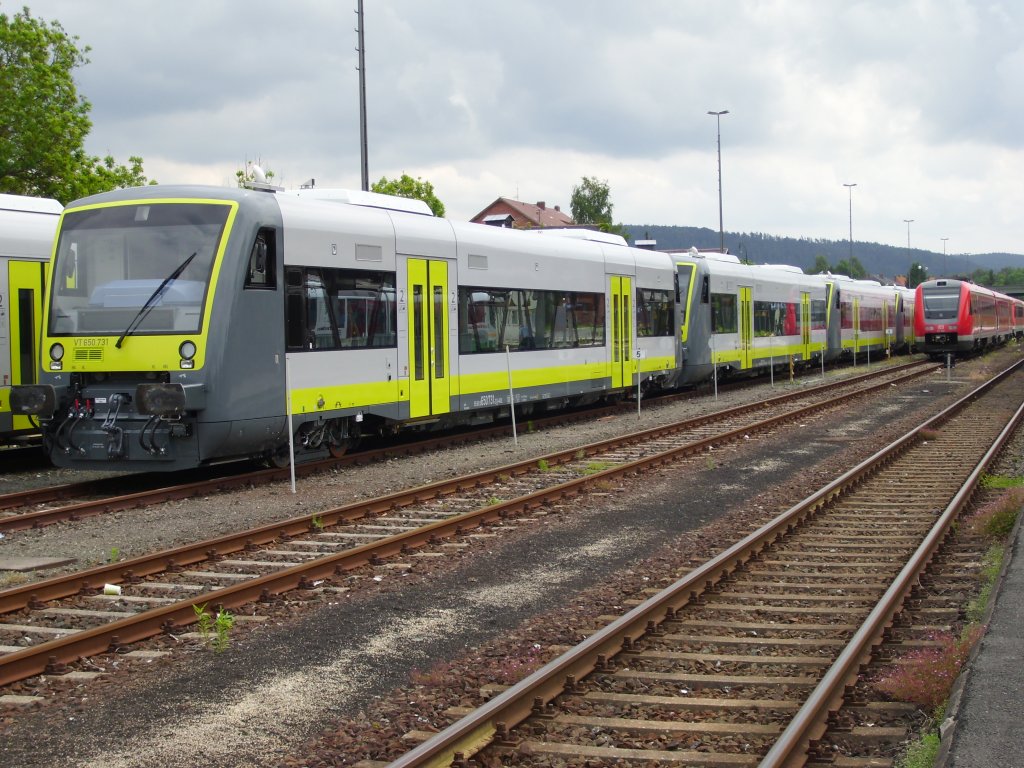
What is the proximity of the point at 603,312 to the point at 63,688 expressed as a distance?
1648cm

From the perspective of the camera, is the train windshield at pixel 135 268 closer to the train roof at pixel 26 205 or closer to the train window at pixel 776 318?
the train roof at pixel 26 205

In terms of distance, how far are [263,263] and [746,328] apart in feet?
67.8

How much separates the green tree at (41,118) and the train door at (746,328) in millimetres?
18195

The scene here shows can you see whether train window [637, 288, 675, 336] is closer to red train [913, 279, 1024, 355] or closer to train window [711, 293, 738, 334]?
train window [711, 293, 738, 334]

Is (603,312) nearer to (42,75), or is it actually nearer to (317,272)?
(317,272)

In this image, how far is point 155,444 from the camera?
481 inches

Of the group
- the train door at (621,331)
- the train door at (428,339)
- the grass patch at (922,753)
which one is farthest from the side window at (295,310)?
the train door at (621,331)

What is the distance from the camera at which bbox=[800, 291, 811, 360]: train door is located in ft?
123

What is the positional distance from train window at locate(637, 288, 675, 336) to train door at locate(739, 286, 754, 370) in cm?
592

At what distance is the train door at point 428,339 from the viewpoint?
15719 mm

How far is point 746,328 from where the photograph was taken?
31.4 m

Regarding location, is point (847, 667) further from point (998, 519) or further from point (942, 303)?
point (942, 303)

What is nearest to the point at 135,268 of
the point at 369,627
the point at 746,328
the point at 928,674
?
the point at 369,627

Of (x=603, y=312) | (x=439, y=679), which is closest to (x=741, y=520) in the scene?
(x=439, y=679)
